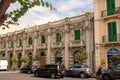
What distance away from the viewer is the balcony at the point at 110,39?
2618cm

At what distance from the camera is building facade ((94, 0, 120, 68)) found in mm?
26766

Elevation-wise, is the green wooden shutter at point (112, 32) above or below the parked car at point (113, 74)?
above

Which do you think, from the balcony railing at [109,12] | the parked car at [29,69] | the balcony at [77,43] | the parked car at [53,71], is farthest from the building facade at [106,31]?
the parked car at [29,69]

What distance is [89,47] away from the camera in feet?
98.8

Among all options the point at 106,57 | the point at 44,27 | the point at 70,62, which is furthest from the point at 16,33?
the point at 106,57

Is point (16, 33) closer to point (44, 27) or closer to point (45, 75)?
point (44, 27)

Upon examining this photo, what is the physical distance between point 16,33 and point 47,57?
39.5ft

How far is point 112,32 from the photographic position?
90.1ft

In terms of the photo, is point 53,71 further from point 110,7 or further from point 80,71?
point 110,7

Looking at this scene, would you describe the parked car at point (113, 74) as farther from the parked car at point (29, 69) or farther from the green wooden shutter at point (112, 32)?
the parked car at point (29, 69)

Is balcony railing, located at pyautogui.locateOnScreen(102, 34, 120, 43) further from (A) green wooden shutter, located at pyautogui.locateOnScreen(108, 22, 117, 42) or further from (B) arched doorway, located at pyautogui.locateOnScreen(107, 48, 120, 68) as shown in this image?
(B) arched doorway, located at pyautogui.locateOnScreen(107, 48, 120, 68)

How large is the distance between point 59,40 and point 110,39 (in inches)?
416

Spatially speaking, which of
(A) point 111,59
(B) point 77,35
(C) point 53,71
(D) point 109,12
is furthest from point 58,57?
(D) point 109,12

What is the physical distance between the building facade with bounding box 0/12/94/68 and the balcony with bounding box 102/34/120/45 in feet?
9.11
